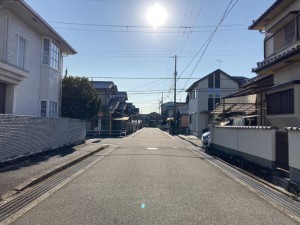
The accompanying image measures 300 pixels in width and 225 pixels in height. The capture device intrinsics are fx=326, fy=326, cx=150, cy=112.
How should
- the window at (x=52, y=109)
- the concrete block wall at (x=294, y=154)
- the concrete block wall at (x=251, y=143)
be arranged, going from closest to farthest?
the concrete block wall at (x=294, y=154) < the concrete block wall at (x=251, y=143) < the window at (x=52, y=109)

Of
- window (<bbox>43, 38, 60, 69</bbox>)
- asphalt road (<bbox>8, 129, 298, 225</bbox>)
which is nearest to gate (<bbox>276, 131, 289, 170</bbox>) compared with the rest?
asphalt road (<bbox>8, 129, 298, 225</bbox>)

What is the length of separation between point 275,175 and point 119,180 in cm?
472

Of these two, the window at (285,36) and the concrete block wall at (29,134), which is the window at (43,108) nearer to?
the concrete block wall at (29,134)

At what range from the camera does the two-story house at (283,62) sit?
40.7ft

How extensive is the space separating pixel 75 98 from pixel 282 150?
22.3m

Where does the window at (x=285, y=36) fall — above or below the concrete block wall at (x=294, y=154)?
above

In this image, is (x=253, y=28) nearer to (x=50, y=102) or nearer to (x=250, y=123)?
(x=250, y=123)

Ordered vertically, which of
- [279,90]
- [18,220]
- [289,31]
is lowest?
[18,220]

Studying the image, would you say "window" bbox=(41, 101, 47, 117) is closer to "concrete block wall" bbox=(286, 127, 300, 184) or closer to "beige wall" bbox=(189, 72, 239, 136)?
"concrete block wall" bbox=(286, 127, 300, 184)

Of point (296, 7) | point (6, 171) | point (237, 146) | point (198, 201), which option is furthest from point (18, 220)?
point (296, 7)

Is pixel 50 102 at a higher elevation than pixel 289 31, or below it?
below

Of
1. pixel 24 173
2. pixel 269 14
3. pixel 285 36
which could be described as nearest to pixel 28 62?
pixel 24 173

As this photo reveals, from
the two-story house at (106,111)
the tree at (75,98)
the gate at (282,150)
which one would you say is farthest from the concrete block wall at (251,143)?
the two-story house at (106,111)

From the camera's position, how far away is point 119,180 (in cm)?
982
